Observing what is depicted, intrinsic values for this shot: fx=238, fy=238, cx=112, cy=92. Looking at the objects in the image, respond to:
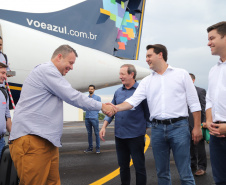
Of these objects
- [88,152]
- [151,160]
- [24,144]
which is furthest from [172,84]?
[88,152]

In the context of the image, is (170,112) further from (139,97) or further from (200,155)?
(200,155)

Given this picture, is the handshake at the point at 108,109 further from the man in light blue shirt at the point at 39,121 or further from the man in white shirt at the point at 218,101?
the man in white shirt at the point at 218,101

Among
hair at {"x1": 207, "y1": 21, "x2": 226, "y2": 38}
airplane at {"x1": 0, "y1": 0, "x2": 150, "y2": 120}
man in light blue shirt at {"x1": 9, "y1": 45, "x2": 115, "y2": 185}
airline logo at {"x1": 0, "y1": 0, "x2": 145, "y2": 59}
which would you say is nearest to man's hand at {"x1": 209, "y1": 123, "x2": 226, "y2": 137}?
hair at {"x1": 207, "y1": 21, "x2": 226, "y2": 38}

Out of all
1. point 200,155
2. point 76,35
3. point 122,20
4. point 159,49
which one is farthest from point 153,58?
point 122,20

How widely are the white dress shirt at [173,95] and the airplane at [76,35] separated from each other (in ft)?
13.1

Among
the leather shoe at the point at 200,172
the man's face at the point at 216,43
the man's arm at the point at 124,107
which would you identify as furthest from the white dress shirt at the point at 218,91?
the leather shoe at the point at 200,172

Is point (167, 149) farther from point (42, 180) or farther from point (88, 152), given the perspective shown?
point (88, 152)

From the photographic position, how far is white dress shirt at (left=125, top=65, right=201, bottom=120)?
8.48 feet

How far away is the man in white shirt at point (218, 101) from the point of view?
2.05m

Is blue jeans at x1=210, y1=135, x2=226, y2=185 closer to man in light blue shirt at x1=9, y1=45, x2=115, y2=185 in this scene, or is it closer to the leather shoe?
man in light blue shirt at x1=9, y1=45, x2=115, y2=185

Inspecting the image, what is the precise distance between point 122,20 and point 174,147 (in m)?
8.35

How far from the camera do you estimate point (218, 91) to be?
2.10 meters

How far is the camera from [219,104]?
209cm

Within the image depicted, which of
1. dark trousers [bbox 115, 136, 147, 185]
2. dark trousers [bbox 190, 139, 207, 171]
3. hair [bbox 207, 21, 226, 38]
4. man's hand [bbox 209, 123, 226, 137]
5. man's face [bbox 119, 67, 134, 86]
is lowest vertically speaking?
dark trousers [bbox 190, 139, 207, 171]
